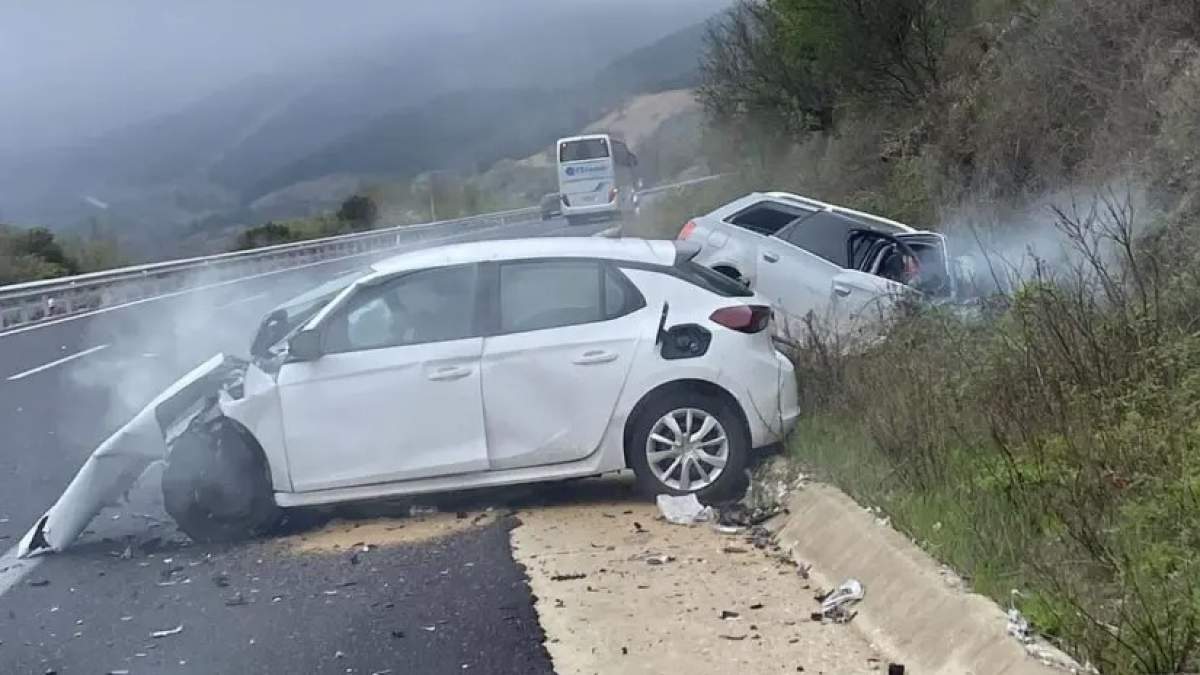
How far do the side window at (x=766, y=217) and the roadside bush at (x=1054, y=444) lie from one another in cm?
458

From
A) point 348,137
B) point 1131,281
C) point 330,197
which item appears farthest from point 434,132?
point 1131,281

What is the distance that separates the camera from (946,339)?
9266mm

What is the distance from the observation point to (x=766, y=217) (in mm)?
14992

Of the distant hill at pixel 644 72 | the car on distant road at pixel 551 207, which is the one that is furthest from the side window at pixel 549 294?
the distant hill at pixel 644 72

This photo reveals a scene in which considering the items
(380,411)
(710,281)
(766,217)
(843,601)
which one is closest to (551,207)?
(766,217)

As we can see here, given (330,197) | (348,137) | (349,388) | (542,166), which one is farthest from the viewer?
(542,166)

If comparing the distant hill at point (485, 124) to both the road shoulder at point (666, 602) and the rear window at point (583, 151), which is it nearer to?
the rear window at point (583, 151)

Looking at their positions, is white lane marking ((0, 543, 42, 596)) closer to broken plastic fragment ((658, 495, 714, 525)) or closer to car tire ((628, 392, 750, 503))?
car tire ((628, 392, 750, 503))

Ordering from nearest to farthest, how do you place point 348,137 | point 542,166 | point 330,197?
point 330,197
point 348,137
point 542,166

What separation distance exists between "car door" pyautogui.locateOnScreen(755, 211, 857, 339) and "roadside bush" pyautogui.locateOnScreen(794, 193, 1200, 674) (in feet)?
11.0

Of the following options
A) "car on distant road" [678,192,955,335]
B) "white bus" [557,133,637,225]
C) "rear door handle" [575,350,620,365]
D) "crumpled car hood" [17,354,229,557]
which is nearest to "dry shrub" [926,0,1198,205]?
"car on distant road" [678,192,955,335]

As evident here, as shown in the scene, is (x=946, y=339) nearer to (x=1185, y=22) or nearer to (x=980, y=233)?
(x=980, y=233)

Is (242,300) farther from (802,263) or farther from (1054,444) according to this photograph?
(1054,444)

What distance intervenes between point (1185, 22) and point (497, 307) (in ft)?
29.3
